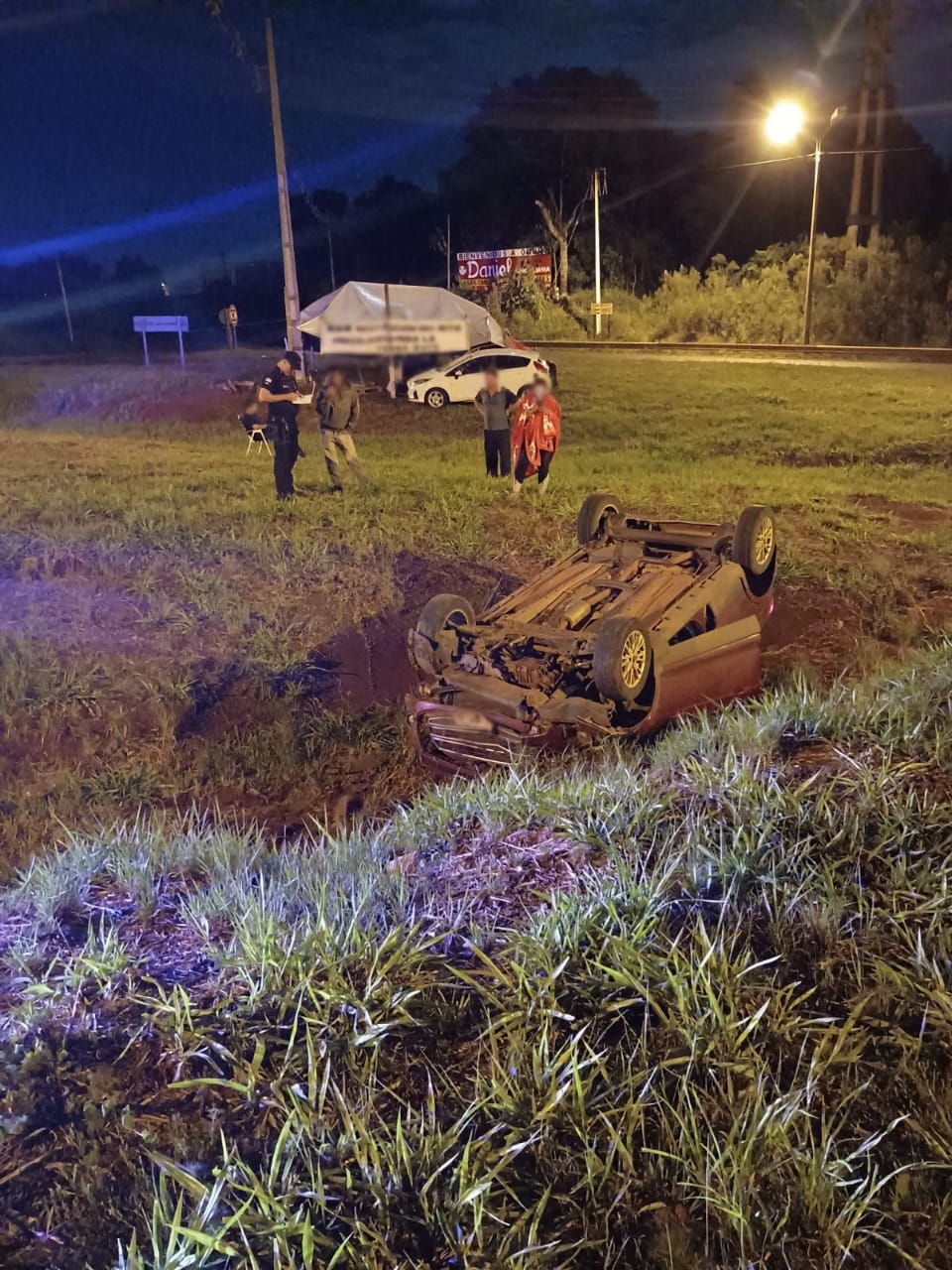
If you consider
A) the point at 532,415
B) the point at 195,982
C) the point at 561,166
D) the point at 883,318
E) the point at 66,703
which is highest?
the point at 561,166

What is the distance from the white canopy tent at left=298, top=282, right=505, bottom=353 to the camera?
5473 mm

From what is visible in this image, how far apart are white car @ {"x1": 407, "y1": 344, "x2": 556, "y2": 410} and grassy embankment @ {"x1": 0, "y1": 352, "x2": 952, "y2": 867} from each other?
0.64ft

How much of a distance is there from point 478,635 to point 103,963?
9.20 ft

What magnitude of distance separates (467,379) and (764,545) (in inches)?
84.4

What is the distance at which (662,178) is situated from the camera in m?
8.34

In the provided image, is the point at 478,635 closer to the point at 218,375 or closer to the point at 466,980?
the point at 466,980

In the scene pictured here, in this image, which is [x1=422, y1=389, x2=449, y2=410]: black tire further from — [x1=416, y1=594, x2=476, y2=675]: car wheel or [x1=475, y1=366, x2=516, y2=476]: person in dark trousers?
[x1=416, y1=594, x2=476, y2=675]: car wheel

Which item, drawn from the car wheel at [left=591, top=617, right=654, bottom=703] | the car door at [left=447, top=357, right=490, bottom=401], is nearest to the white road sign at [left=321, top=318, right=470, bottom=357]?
the car door at [left=447, top=357, right=490, bottom=401]

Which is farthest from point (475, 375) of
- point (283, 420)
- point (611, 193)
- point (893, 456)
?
point (893, 456)

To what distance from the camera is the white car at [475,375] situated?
568 centimetres

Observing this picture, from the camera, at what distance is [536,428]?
7000mm

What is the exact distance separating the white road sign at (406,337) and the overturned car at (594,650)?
54.9 inches

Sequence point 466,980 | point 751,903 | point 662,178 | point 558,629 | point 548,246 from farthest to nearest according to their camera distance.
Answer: point 662,178, point 548,246, point 558,629, point 751,903, point 466,980

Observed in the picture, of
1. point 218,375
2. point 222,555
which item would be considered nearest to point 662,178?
point 218,375
